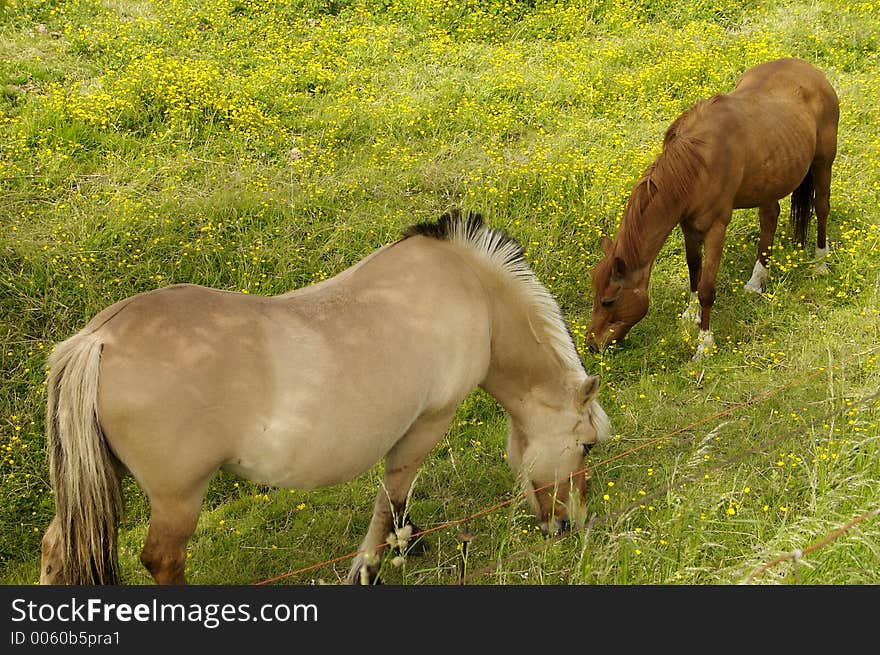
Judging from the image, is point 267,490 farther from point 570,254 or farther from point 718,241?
point 718,241

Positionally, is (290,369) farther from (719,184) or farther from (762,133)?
(762,133)

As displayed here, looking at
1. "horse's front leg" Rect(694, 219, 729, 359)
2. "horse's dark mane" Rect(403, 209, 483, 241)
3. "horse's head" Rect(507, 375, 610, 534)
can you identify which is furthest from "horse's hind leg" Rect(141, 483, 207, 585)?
"horse's front leg" Rect(694, 219, 729, 359)

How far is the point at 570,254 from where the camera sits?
749 cm

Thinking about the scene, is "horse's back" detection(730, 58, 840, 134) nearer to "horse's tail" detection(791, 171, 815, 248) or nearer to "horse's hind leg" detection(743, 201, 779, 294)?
"horse's tail" detection(791, 171, 815, 248)

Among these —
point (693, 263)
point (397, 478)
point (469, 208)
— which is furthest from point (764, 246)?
point (397, 478)

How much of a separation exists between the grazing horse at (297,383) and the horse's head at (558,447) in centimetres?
1

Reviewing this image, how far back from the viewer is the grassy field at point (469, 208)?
4.54 m

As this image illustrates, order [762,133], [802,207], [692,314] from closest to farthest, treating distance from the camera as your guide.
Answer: [762,133]
[692,314]
[802,207]

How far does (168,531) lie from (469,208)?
477cm

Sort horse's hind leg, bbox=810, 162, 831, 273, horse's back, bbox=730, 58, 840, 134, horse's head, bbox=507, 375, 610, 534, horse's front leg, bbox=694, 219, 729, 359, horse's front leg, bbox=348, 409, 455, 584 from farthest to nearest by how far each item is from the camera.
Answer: horse's hind leg, bbox=810, 162, 831, 273 → horse's back, bbox=730, 58, 840, 134 → horse's front leg, bbox=694, 219, 729, 359 → horse's head, bbox=507, 375, 610, 534 → horse's front leg, bbox=348, 409, 455, 584

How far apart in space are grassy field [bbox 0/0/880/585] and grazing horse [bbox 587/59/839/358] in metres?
0.30

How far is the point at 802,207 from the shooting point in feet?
25.3

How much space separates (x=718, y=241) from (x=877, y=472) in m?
2.73

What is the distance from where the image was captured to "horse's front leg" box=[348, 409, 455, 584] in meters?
4.34
